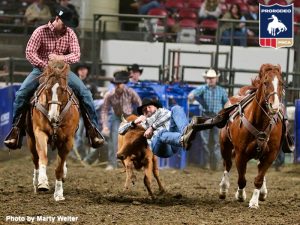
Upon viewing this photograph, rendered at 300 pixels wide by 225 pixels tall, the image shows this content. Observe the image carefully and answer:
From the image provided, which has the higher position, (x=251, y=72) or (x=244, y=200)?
(x=251, y=72)

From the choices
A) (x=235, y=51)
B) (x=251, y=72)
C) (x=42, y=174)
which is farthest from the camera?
(x=235, y=51)

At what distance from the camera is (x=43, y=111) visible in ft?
36.2

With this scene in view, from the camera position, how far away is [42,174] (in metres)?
10.6

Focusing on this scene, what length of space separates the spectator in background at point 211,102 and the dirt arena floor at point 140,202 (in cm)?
129

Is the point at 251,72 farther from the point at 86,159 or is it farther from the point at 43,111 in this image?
the point at 43,111

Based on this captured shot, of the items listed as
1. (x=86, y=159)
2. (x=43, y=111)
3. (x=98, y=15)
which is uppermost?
(x=98, y=15)

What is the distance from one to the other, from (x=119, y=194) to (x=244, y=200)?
167 centimetres

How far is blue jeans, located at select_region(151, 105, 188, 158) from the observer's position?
11242 mm

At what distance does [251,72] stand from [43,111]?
712 cm

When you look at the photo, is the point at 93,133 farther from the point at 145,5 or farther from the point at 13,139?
the point at 145,5

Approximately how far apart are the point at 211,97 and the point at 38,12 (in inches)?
202

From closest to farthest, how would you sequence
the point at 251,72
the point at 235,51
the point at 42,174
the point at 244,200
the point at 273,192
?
the point at 42,174 → the point at 244,200 → the point at 273,192 → the point at 251,72 → the point at 235,51

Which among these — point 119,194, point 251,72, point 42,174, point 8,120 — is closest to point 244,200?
point 119,194

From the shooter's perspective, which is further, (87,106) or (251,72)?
(251,72)
